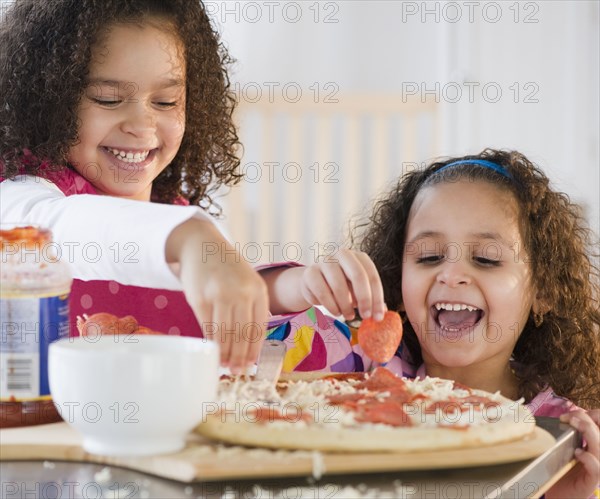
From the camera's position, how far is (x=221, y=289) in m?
0.80

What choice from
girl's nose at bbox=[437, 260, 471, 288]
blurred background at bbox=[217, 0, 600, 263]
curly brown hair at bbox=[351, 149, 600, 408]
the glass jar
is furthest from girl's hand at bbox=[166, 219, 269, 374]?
blurred background at bbox=[217, 0, 600, 263]

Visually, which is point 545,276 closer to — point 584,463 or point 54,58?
point 584,463

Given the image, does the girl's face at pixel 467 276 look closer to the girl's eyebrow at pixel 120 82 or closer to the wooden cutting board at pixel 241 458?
the girl's eyebrow at pixel 120 82

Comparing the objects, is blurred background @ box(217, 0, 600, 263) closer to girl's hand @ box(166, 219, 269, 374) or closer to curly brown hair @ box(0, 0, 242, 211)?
curly brown hair @ box(0, 0, 242, 211)

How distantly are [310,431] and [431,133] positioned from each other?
317 centimetres

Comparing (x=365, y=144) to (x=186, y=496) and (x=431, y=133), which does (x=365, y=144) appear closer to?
(x=431, y=133)

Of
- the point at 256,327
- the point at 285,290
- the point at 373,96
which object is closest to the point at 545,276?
the point at 285,290

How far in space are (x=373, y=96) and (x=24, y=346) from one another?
305cm

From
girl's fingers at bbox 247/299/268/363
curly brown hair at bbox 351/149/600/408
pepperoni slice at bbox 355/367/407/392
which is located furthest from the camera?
curly brown hair at bbox 351/149/600/408

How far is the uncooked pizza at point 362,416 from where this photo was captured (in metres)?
0.80

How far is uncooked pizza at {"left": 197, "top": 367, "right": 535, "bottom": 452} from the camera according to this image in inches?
31.4

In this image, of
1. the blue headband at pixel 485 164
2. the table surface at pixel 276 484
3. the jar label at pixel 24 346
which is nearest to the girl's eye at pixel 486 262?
the blue headband at pixel 485 164

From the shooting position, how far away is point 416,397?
947mm

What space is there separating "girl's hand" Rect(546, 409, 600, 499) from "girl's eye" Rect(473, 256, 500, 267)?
404mm
